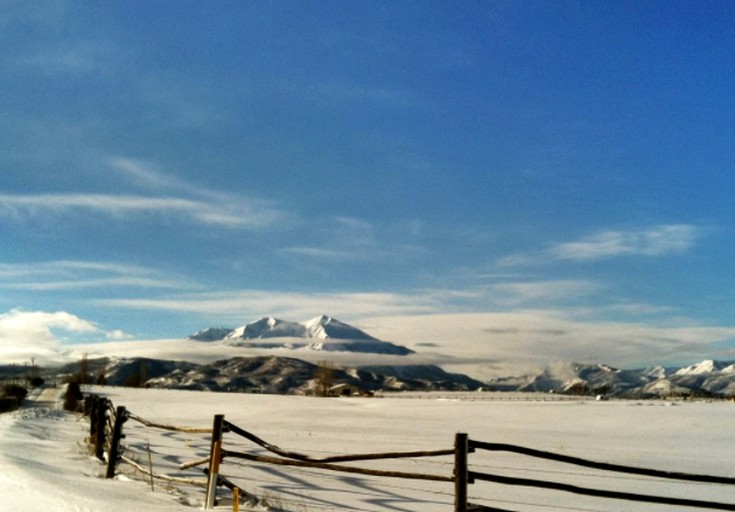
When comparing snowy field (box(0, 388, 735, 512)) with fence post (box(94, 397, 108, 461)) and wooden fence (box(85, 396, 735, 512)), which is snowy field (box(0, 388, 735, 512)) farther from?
wooden fence (box(85, 396, 735, 512))

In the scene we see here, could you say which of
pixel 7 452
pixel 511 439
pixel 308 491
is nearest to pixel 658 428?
pixel 511 439

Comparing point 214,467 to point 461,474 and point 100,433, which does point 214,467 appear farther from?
point 100,433

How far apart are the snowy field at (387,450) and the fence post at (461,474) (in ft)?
12.9

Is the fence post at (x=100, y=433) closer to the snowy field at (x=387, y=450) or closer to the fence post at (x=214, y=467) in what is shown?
the snowy field at (x=387, y=450)

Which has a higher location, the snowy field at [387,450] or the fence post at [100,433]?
the fence post at [100,433]

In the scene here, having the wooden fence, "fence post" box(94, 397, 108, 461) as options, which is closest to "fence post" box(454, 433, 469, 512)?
the wooden fence

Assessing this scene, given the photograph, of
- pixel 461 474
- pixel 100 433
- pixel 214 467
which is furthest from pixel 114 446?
pixel 461 474

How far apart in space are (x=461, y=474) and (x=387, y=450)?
560 inches

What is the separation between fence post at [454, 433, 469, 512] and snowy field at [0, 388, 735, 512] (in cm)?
394

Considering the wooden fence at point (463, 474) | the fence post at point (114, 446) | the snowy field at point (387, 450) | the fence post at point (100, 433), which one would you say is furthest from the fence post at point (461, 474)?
the fence post at point (100, 433)

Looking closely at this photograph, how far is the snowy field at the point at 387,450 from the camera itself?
11039 millimetres

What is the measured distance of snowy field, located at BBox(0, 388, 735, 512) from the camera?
1104cm

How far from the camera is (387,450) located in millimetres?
22609

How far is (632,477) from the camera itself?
16.9 metres
